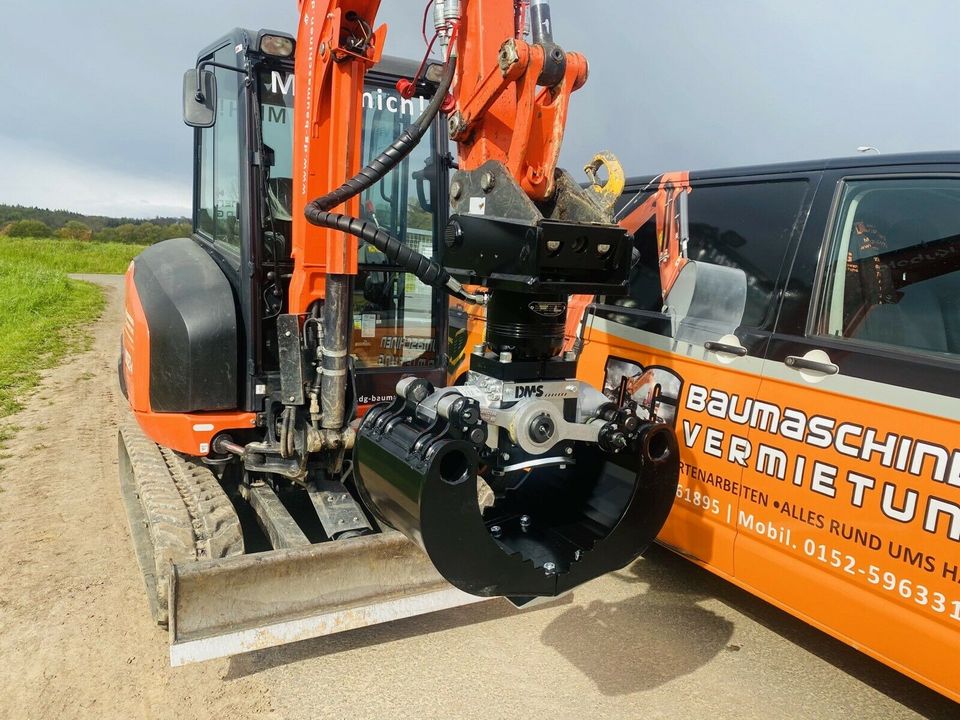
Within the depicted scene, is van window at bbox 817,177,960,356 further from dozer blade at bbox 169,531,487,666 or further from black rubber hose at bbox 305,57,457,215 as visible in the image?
dozer blade at bbox 169,531,487,666

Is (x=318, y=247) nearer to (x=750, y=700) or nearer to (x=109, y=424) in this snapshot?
(x=750, y=700)

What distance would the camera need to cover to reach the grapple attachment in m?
2.18

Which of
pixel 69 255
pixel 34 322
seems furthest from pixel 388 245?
pixel 69 255

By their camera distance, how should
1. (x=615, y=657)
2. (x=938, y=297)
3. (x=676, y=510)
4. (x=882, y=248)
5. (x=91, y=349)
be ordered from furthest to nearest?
(x=91, y=349) → (x=676, y=510) → (x=615, y=657) → (x=882, y=248) → (x=938, y=297)

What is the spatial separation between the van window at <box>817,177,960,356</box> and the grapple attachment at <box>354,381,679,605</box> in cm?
119

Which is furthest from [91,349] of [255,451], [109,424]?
[255,451]

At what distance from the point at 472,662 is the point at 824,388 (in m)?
1.94

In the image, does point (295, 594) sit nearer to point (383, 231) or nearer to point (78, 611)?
point (78, 611)

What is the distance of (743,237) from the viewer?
3680 mm

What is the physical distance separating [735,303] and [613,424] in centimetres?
149

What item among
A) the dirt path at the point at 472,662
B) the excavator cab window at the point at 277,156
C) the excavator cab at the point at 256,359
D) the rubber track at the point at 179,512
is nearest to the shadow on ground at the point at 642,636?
the dirt path at the point at 472,662

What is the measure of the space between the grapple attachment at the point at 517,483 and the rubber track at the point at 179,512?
136 cm

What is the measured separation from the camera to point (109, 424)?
734 cm

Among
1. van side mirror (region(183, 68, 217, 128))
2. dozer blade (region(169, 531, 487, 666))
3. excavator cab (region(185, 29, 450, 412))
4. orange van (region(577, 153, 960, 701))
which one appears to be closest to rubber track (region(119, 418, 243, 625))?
dozer blade (region(169, 531, 487, 666))
